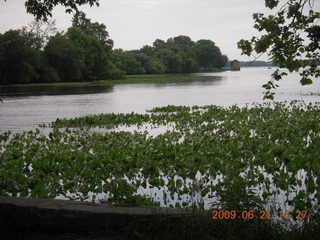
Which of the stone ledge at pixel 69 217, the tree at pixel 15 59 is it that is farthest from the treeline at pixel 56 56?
the stone ledge at pixel 69 217

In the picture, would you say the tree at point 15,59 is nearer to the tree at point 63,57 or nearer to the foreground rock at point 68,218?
the tree at point 63,57

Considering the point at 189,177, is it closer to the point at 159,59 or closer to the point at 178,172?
the point at 178,172

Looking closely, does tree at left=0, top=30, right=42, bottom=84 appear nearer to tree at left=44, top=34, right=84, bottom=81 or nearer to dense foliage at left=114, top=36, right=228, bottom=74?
tree at left=44, top=34, right=84, bottom=81

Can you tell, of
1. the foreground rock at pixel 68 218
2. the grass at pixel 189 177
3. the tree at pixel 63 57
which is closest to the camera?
the grass at pixel 189 177

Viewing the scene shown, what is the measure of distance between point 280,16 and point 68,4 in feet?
15.6

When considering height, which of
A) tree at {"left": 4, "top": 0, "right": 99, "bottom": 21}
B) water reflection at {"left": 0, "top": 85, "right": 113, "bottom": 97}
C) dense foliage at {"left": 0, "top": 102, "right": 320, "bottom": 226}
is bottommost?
dense foliage at {"left": 0, "top": 102, "right": 320, "bottom": 226}

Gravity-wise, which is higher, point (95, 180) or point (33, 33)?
point (33, 33)

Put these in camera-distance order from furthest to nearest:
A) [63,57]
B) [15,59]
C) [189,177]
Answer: [63,57] → [15,59] → [189,177]

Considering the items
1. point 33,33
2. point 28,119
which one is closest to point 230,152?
point 28,119

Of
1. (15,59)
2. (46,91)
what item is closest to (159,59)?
(15,59)

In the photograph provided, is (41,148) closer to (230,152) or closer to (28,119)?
(230,152)

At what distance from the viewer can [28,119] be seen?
23047 millimetres

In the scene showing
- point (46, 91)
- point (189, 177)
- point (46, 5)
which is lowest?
point (189, 177)

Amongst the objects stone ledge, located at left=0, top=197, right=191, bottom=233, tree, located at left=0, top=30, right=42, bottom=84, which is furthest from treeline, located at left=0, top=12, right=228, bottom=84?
stone ledge, located at left=0, top=197, right=191, bottom=233
